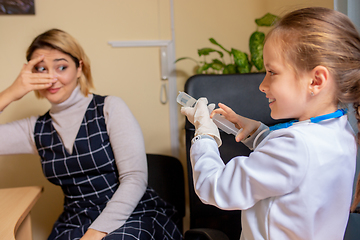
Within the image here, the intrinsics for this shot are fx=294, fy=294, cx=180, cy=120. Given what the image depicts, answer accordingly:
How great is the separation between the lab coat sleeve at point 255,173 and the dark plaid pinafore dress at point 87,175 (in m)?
0.62

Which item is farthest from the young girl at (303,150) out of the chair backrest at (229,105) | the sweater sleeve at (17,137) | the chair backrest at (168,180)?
the sweater sleeve at (17,137)

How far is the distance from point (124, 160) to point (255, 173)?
0.73 meters

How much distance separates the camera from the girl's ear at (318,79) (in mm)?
614

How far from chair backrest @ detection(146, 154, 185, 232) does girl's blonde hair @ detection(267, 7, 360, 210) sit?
3.22 feet

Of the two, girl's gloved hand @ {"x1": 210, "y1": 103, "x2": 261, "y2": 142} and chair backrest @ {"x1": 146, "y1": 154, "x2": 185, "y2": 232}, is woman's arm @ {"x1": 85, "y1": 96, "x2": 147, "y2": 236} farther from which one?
girl's gloved hand @ {"x1": 210, "y1": 103, "x2": 261, "y2": 142}

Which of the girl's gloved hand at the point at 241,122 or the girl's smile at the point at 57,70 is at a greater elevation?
the girl's smile at the point at 57,70

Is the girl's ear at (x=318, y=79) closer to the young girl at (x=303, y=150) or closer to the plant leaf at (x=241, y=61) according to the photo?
the young girl at (x=303, y=150)

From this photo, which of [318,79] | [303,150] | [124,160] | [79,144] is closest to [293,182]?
[303,150]

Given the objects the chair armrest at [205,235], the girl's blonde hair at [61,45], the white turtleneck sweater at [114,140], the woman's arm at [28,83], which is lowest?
the chair armrest at [205,235]

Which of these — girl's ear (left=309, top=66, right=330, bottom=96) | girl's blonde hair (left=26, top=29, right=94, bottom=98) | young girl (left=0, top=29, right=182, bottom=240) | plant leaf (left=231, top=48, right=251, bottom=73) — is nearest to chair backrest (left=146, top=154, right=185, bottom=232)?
young girl (left=0, top=29, right=182, bottom=240)

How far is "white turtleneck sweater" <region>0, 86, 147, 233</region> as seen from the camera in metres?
1.16

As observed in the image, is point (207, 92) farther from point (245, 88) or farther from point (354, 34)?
point (354, 34)

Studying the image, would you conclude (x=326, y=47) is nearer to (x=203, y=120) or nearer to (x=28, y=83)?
(x=203, y=120)

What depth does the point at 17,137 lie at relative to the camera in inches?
51.3
